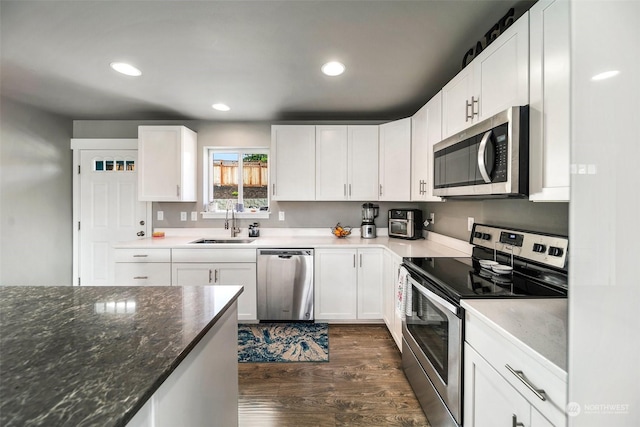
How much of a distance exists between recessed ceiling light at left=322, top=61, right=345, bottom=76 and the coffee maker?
1.58 metres

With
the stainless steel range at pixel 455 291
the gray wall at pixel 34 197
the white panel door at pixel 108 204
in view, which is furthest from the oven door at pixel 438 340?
the gray wall at pixel 34 197

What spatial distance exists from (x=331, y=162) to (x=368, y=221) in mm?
856

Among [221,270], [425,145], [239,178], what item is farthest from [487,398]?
[239,178]

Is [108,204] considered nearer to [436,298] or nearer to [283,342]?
[283,342]

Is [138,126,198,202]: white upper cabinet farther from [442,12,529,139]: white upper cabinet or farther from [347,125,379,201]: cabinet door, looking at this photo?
[442,12,529,139]: white upper cabinet

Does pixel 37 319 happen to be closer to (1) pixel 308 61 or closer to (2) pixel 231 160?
(1) pixel 308 61

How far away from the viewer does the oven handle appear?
1201 mm

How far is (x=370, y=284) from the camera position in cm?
280

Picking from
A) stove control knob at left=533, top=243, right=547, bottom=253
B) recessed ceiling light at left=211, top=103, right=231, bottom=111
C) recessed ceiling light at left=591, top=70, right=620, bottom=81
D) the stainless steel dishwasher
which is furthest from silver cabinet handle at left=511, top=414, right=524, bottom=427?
recessed ceiling light at left=211, top=103, right=231, bottom=111

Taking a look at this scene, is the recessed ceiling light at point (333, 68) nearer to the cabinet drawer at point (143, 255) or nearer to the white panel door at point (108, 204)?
the cabinet drawer at point (143, 255)

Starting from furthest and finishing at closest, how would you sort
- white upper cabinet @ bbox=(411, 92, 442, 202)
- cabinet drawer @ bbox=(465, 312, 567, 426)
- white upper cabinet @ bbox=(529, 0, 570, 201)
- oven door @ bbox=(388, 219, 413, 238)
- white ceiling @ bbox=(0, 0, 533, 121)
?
oven door @ bbox=(388, 219, 413, 238) < white upper cabinet @ bbox=(411, 92, 442, 202) < white ceiling @ bbox=(0, 0, 533, 121) < white upper cabinet @ bbox=(529, 0, 570, 201) < cabinet drawer @ bbox=(465, 312, 567, 426)

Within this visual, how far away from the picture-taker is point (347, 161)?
3.12 m

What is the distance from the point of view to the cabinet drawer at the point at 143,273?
2729 millimetres

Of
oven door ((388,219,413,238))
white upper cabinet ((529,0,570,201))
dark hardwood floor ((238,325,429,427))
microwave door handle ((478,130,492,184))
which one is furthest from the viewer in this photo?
oven door ((388,219,413,238))
